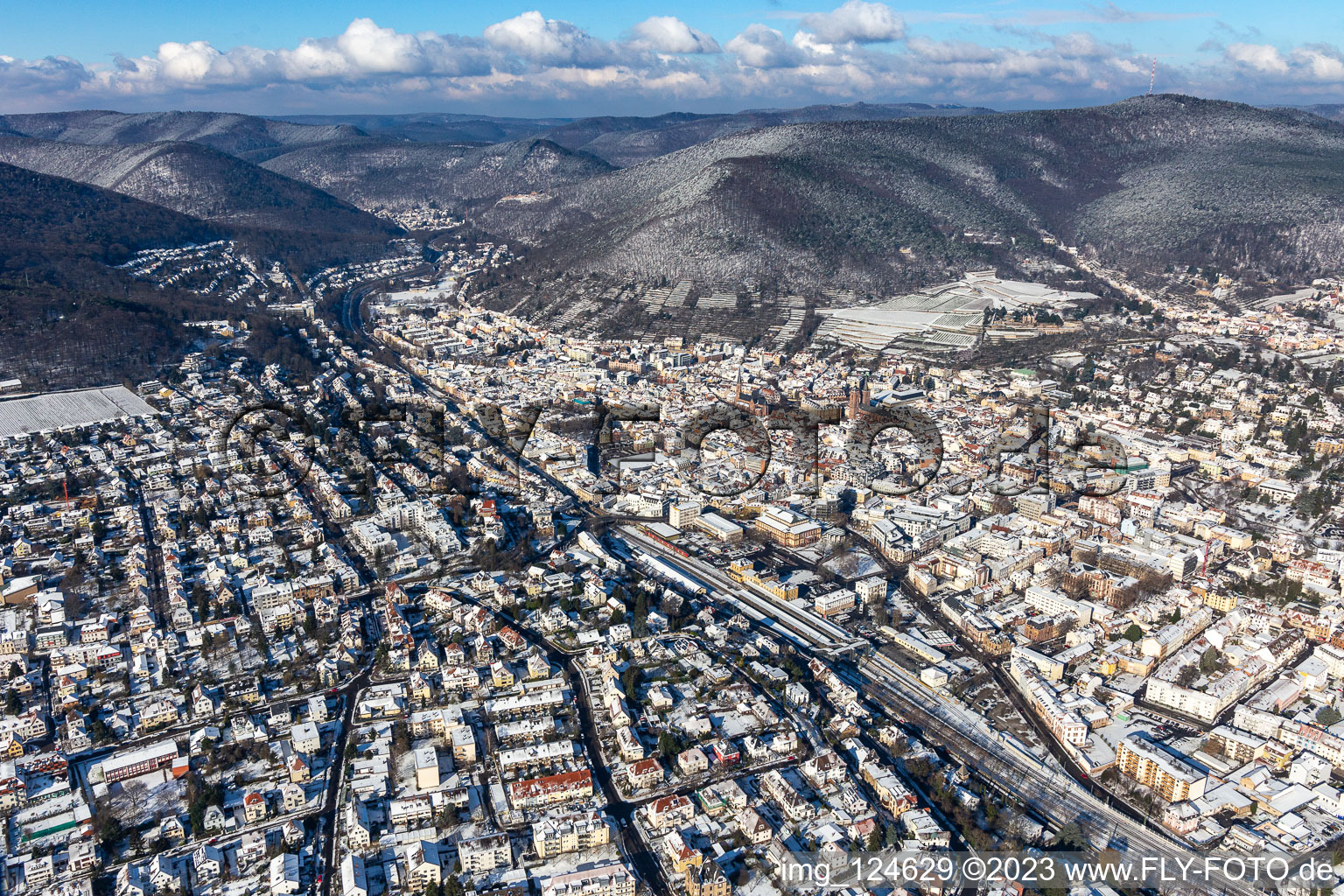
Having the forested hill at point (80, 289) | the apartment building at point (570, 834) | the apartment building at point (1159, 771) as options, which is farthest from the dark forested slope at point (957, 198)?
the apartment building at point (570, 834)

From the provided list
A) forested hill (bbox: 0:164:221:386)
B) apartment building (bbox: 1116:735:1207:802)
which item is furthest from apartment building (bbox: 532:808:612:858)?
forested hill (bbox: 0:164:221:386)

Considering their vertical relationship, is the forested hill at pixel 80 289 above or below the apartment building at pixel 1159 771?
above

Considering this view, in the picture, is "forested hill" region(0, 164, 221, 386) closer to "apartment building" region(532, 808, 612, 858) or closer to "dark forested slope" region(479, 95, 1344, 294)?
"dark forested slope" region(479, 95, 1344, 294)

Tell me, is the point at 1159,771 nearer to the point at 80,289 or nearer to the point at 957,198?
the point at 80,289

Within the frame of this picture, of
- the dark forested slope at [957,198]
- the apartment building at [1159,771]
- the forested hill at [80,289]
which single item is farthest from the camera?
the dark forested slope at [957,198]

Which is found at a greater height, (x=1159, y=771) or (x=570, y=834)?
(x=1159, y=771)

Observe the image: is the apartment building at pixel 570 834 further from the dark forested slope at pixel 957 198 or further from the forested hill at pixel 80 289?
the dark forested slope at pixel 957 198

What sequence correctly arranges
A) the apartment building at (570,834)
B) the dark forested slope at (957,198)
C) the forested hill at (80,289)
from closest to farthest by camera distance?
the apartment building at (570,834) → the forested hill at (80,289) → the dark forested slope at (957,198)

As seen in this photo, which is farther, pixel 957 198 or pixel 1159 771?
pixel 957 198

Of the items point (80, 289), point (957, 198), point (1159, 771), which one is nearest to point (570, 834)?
point (1159, 771)

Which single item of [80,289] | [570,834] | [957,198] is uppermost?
[957,198]

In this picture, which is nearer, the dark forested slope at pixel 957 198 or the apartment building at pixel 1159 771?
the apartment building at pixel 1159 771

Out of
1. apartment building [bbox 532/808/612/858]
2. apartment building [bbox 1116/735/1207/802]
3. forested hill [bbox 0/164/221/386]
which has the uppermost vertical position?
forested hill [bbox 0/164/221/386]
